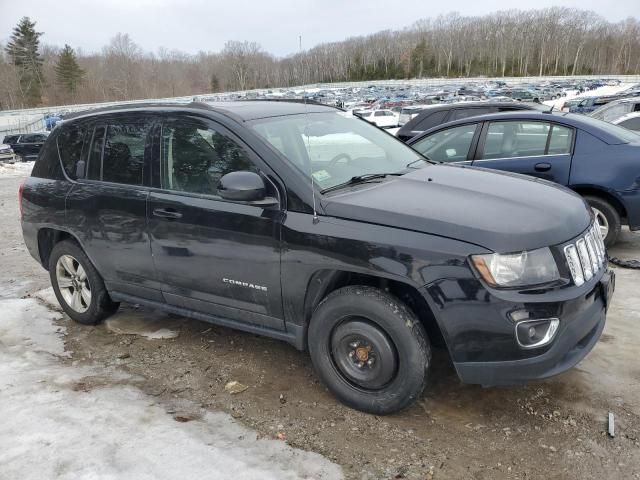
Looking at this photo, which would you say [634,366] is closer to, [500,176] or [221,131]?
[500,176]

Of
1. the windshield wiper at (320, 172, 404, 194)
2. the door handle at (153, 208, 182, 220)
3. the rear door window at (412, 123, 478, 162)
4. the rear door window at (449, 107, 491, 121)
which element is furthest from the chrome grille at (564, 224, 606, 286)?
the rear door window at (449, 107, 491, 121)

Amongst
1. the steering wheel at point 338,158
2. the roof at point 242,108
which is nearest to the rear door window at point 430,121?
the roof at point 242,108

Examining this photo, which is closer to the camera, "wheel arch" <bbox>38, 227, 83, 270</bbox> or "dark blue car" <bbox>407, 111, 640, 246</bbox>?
"wheel arch" <bbox>38, 227, 83, 270</bbox>

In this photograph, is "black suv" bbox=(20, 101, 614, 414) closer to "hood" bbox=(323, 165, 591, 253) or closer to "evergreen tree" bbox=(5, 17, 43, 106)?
"hood" bbox=(323, 165, 591, 253)

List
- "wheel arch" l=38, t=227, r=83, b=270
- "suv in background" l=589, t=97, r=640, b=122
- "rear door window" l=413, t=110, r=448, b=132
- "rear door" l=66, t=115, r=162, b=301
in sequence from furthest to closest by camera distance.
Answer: "suv in background" l=589, t=97, r=640, b=122, "rear door window" l=413, t=110, r=448, b=132, "wheel arch" l=38, t=227, r=83, b=270, "rear door" l=66, t=115, r=162, b=301

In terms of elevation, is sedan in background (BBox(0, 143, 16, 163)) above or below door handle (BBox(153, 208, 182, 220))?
below

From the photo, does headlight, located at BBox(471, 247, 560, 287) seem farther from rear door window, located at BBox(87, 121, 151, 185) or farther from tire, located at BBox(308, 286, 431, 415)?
rear door window, located at BBox(87, 121, 151, 185)

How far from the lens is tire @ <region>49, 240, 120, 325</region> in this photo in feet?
14.9

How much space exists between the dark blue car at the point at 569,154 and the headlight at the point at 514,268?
3.59 m

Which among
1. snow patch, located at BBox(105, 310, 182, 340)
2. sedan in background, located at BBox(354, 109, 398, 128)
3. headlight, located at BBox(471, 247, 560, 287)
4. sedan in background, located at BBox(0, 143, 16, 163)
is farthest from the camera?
sedan in background, located at BBox(354, 109, 398, 128)

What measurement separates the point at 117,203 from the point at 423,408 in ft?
8.65

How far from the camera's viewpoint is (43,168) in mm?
4750

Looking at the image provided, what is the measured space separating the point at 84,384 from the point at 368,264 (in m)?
2.23

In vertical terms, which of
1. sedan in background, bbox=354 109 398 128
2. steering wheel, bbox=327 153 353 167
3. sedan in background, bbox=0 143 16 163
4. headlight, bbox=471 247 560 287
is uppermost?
steering wheel, bbox=327 153 353 167
